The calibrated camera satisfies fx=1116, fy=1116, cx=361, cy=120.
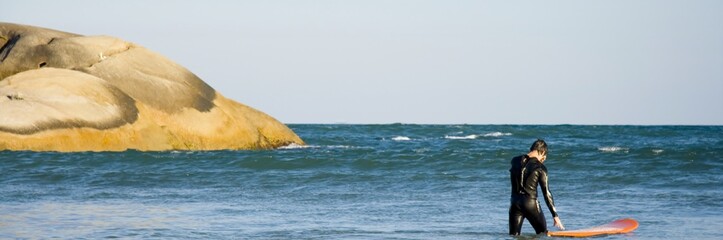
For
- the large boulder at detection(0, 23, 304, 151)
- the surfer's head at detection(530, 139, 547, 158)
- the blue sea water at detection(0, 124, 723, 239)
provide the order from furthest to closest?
the large boulder at detection(0, 23, 304, 151), the blue sea water at detection(0, 124, 723, 239), the surfer's head at detection(530, 139, 547, 158)

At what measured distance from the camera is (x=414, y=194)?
20.5 m

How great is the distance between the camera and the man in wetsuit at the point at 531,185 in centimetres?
1316

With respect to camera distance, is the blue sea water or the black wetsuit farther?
the blue sea water

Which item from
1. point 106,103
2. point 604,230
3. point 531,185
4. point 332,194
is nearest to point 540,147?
point 531,185

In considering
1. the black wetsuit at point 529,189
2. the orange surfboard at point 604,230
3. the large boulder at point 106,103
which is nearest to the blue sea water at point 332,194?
the orange surfboard at point 604,230

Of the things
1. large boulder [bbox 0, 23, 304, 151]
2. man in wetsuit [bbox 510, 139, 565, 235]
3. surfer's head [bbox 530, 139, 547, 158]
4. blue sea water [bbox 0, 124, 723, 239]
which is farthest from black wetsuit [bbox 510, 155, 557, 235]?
large boulder [bbox 0, 23, 304, 151]

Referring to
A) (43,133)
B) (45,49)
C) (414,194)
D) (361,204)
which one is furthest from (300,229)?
(45,49)

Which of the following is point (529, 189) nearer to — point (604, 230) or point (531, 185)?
point (531, 185)

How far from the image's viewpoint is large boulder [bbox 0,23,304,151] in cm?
2627

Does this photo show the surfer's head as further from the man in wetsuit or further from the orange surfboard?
the orange surfboard

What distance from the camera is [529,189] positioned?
13.3 metres

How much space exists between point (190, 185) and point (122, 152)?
5415 mm

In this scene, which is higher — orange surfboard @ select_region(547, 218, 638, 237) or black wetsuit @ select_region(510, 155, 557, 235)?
black wetsuit @ select_region(510, 155, 557, 235)

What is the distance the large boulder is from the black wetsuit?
15.7 m
